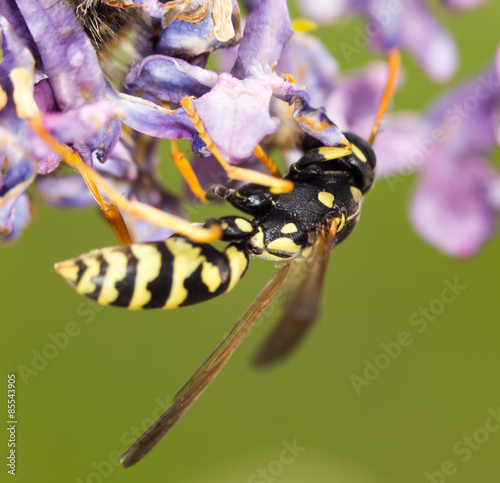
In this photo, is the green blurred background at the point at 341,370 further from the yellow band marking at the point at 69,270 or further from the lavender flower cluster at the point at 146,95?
the yellow band marking at the point at 69,270

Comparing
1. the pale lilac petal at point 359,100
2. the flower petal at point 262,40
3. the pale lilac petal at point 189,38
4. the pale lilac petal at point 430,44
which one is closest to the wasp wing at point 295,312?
the flower petal at point 262,40

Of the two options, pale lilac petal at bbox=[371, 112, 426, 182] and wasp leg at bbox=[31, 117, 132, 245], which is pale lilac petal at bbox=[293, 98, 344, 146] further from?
pale lilac petal at bbox=[371, 112, 426, 182]

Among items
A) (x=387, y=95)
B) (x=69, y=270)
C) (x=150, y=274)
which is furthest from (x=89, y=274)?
(x=387, y=95)

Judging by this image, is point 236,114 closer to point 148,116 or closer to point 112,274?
point 148,116

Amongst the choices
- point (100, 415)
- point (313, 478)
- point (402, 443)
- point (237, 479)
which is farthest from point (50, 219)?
point (402, 443)

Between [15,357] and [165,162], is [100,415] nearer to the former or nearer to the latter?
[15,357]
